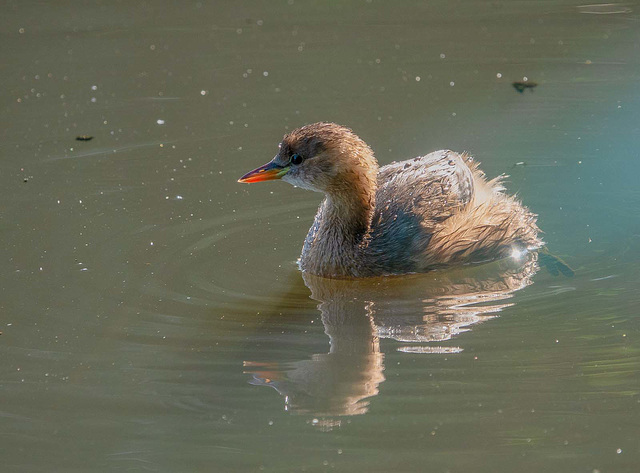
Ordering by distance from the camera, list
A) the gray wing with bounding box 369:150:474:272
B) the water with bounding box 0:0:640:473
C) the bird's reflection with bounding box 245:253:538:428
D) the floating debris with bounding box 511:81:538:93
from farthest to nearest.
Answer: the floating debris with bounding box 511:81:538:93, the gray wing with bounding box 369:150:474:272, the bird's reflection with bounding box 245:253:538:428, the water with bounding box 0:0:640:473

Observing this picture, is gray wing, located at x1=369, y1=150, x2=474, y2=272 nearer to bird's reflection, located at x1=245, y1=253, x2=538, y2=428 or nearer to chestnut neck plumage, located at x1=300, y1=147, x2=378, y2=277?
chestnut neck plumage, located at x1=300, y1=147, x2=378, y2=277

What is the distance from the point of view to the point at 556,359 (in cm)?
575

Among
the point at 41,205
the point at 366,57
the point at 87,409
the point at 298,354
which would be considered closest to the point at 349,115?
the point at 366,57

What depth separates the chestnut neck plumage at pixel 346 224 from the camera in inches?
291

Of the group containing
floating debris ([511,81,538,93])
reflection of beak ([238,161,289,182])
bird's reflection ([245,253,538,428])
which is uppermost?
reflection of beak ([238,161,289,182])

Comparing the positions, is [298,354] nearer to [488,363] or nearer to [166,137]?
[488,363]

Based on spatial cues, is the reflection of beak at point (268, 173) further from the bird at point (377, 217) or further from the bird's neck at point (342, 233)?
the bird's neck at point (342, 233)

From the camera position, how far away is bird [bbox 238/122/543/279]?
7324 millimetres

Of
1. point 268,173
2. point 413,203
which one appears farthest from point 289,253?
point 413,203

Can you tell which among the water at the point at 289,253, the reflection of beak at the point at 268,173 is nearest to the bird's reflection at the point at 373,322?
the water at the point at 289,253

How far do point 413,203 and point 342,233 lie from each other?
57cm

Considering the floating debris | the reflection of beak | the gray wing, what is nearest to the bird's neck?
the gray wing

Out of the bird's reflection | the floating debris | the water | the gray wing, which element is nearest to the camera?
the water

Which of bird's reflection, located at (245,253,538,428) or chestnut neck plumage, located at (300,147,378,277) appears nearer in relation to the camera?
bird's reflection, located at (245,253,538,428)
